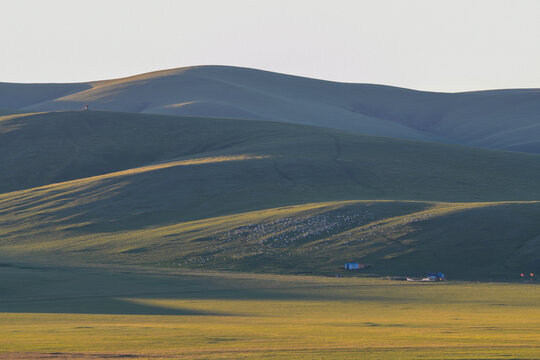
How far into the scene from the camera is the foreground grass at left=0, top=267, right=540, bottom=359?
2544 cm

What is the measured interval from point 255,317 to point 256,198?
5622 centimetres

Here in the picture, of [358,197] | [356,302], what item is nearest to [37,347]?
[356,302]

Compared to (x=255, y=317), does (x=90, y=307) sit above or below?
below

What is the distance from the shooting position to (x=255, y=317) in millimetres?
38719

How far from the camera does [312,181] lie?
103438mm

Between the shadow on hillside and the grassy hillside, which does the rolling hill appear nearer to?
the grassy hillside

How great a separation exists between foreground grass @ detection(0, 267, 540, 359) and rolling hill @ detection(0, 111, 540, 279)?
9.04 meters

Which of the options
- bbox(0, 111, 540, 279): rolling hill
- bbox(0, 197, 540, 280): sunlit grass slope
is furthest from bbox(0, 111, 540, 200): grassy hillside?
bbox(0, 197, 540, 280): sunlit grass slope

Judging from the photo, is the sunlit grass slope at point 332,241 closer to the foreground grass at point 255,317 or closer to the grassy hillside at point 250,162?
the foreground grass at point 255,317

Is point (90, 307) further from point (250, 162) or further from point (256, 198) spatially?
point (250, 162)

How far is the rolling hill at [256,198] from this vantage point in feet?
226

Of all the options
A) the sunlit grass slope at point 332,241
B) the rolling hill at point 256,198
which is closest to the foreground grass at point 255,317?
the sunlit grass slope at point 332,241

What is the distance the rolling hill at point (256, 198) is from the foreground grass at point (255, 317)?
904 centimetres

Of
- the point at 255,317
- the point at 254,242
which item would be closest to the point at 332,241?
the point at 254,242
